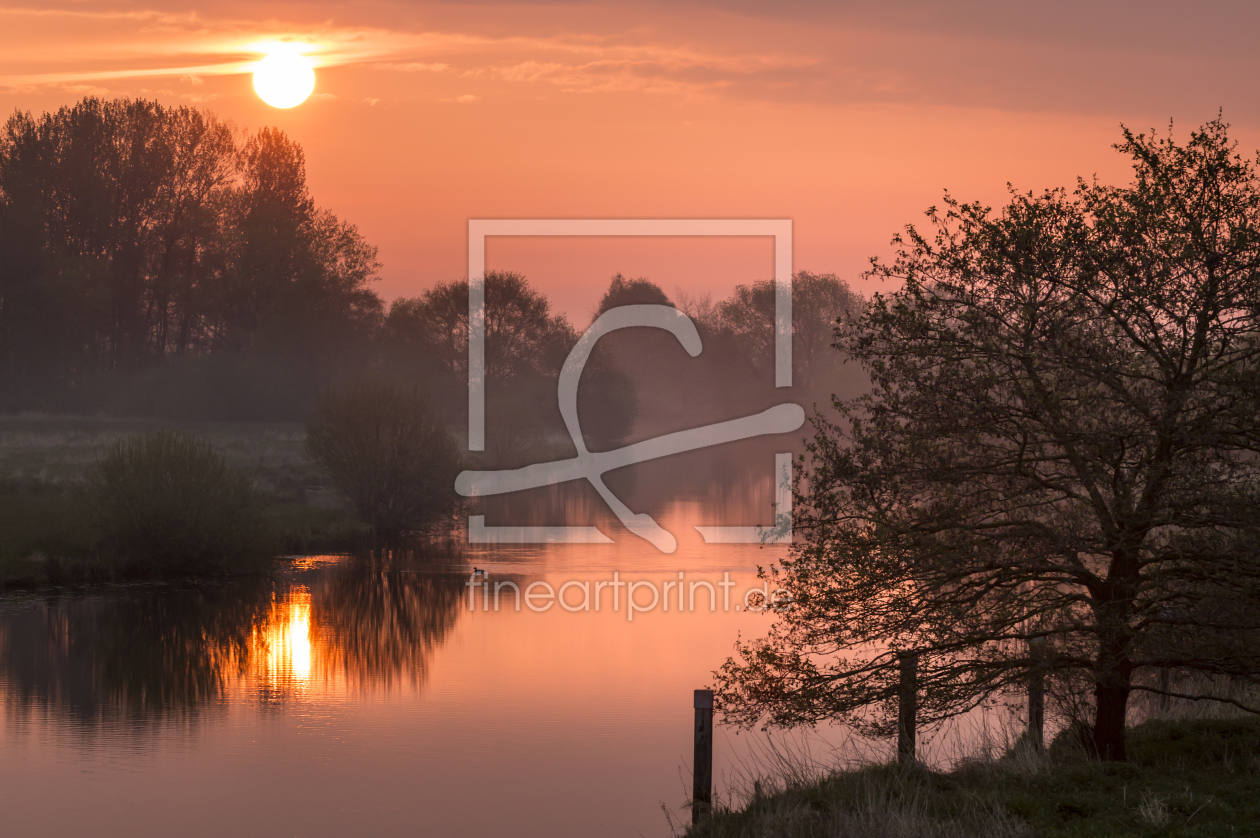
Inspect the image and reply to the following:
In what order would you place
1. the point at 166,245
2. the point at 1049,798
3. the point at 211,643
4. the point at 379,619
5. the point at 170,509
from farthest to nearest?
the point at 166,245 < the point at 170,509 < the point at 379,619 < the point at 211,643 < the point at 1049,798

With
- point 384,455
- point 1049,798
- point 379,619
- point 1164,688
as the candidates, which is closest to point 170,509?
point 379,619

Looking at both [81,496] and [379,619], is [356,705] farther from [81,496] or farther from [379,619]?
[81,496]

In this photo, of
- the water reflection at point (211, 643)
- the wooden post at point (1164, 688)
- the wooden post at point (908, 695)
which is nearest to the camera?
the wooden post at point (908, 695)

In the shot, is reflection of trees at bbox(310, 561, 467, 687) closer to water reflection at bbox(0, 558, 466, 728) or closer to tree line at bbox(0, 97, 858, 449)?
water reflection at bbox(0, 558, 466, 728)

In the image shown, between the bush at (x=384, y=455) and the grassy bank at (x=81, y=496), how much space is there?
1.07 m

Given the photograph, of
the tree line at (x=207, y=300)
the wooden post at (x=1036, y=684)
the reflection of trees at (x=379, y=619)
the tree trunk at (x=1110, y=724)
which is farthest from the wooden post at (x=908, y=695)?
the tree line at (x=207, y=300)

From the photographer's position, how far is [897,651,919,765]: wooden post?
11.7 metres

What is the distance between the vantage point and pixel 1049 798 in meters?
10.8

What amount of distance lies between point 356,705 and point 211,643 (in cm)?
609

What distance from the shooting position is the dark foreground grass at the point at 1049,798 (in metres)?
9.99

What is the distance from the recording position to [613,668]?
2280 cm

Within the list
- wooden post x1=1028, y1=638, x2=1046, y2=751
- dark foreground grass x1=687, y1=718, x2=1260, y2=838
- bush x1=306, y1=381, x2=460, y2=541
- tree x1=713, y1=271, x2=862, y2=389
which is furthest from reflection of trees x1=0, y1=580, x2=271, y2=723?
tree x1=713, y1=271, x2=862, y2=389

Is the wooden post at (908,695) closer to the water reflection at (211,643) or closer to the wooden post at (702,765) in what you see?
the wooden post at (702,765)

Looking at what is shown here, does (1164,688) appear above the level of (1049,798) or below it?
above
